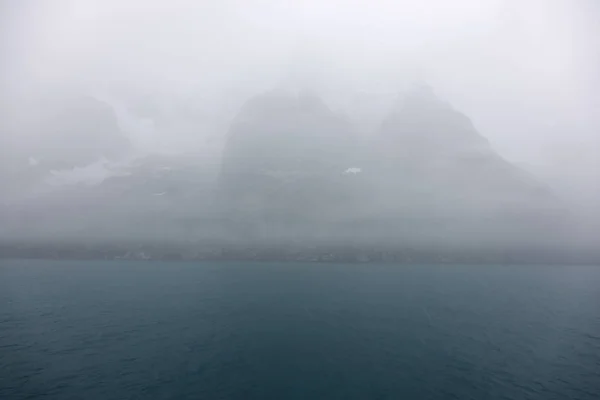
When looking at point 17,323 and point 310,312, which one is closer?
point 17,323

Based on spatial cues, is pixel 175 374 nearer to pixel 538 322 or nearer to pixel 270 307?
pixel 270 307

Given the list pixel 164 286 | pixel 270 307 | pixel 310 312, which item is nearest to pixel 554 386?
pixel 310 312

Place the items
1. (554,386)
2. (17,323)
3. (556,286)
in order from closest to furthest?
(554,386)
(17,323)
(556,286)

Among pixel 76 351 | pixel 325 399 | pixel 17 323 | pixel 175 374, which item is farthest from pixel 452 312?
pixel 17 323

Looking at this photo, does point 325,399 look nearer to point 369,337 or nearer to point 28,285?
point 369,337

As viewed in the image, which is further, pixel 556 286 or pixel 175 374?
pixel 556 286

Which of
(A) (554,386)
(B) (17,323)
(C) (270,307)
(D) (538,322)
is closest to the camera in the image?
(A) (554,386)
